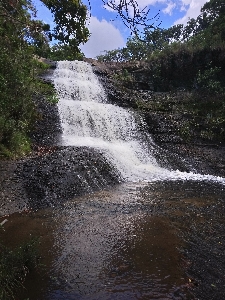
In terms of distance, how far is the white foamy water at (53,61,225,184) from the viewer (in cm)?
1178

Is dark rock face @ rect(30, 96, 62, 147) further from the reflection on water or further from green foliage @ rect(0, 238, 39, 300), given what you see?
green foliage @ rect(0, 238, 39, 300)

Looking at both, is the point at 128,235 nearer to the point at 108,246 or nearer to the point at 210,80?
the point at 108,246

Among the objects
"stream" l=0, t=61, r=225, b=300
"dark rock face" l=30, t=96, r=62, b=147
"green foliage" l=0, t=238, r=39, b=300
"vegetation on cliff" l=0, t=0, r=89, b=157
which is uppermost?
"vegetation on cliff" l=0, t=0, r=89, b=157

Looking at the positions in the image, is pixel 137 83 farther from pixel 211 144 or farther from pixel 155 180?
pixel 155 180

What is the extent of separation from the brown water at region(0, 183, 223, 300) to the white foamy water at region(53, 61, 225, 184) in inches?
126

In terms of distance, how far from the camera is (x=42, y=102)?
1552 centimetres

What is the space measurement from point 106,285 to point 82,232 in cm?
195

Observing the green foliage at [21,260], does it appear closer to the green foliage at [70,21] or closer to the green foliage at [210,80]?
the green foliage at [70,21]

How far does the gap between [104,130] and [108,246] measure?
9938 mm

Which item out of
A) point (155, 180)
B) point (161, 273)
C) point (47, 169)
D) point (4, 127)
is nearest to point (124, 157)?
point (155, 180)

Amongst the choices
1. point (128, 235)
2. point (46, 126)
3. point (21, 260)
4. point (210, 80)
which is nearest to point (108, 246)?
point (128, 235)

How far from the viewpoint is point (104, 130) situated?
14945 mm

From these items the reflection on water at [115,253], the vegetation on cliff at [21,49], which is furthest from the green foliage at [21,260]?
the vegetation on cliff at [21,49]

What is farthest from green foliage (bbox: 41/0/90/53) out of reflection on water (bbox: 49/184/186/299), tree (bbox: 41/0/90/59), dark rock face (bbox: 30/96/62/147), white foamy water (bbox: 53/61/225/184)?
dark rock face (bbox: 30/96/62/147)
